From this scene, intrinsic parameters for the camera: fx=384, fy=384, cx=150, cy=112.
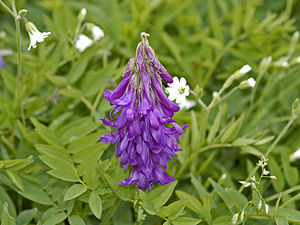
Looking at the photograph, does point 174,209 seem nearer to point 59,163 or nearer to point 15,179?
point 59,163

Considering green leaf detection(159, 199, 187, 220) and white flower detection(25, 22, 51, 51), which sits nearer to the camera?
green leaf detection(159, 199, 187, 220)

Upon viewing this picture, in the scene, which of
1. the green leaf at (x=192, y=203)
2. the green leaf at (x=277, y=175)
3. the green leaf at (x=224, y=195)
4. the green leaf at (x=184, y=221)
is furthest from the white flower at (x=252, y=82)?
the green leaf at (x=184, y=221)

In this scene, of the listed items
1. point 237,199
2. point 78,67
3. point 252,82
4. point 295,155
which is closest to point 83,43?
point 78,67

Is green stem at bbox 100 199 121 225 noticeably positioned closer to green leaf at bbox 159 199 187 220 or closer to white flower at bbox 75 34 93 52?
green leaf at bbox 159 199 187 220

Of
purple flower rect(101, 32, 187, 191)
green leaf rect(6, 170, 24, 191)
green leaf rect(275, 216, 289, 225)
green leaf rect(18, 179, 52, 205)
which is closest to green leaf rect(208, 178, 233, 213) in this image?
green leaf rect(275, 216, 289, 225)

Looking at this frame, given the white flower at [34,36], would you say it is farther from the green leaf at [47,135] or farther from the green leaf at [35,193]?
the green leaf at [35,193]

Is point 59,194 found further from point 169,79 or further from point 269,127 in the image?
point 269,127
